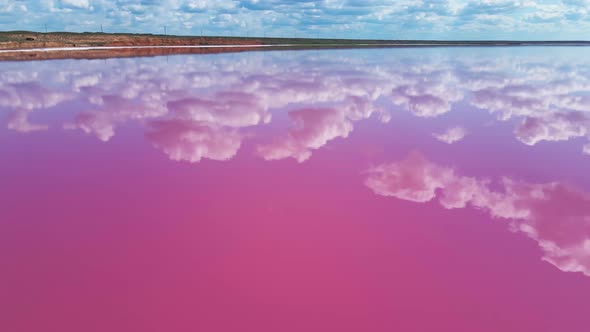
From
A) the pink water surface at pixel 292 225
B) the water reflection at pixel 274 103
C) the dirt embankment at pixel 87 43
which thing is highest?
the dirt embankment at pixel 87 43

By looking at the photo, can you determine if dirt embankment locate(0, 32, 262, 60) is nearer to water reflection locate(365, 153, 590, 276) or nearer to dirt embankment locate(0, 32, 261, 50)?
dirt embankment locate(0, 32, 261, 50)

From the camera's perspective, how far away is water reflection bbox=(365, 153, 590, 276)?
202 inches

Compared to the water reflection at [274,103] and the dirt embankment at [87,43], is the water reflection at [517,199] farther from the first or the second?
the dirt embankment at [87,43]

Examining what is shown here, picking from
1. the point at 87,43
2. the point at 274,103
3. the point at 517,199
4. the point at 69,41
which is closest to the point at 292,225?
the point at 517,199

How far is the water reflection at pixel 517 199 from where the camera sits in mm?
5125

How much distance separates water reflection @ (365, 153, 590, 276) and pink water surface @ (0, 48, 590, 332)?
3 cm

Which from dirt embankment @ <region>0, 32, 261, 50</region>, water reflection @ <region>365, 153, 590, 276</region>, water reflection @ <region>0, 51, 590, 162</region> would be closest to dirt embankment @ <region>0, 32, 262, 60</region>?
dirt embankment @ <region>0, 32, 261, 50</region>

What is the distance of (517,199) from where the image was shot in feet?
21.5

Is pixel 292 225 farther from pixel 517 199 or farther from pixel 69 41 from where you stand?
pixel 69 41

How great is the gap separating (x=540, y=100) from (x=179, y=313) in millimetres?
18305

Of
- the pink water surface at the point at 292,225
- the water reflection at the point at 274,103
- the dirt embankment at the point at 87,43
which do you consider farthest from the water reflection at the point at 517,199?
the dirt embankment at the point at 87,43

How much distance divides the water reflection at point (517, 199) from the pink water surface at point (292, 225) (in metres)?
0.03

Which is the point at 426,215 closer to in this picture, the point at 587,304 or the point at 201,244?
the point at 587,304

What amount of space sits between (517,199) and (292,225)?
3.89m
